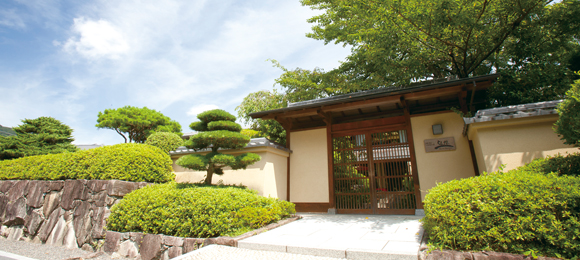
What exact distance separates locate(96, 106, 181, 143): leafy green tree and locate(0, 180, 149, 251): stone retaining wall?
11530 mm

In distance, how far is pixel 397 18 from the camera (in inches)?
232

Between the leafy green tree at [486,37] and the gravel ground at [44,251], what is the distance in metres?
7.99

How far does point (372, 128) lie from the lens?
23.6 ft

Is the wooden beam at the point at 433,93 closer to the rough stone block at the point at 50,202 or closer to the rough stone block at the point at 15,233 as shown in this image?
the rough stone block at the point at 50,202

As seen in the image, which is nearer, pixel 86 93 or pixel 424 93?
pixel 424 93

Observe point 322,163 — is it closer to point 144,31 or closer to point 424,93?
point 424,93

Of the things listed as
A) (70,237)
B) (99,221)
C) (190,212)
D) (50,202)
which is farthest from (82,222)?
(190,212)

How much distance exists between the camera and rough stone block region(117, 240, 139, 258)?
4.51 meters

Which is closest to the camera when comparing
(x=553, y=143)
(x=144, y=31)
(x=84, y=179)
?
(x=553, y=143)

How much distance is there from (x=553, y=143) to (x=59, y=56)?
11.9 metres

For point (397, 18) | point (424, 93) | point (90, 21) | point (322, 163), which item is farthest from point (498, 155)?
point (90, 21)

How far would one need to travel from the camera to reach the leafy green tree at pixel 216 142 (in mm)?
5781

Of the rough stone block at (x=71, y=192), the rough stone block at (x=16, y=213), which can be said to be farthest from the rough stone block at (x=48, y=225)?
the rough stone block at (x=16, y=213)

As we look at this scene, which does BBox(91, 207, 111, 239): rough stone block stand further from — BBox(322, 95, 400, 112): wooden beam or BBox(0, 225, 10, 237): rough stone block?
BBox(322, 95, 400, 112): wooden beam
